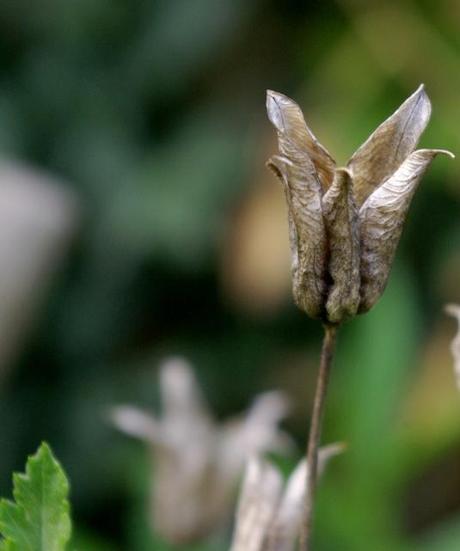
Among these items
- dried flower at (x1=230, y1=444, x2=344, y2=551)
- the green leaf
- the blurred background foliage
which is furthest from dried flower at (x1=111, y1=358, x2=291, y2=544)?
the blurred background foliage

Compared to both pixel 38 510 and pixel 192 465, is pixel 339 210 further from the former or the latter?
pixel 192 465

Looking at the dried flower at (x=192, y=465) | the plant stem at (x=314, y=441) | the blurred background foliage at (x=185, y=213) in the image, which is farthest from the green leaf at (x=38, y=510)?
the blurred background foliage at (x=185, y=213)

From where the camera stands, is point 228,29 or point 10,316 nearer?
point 10,316

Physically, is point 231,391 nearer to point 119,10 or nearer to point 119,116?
point 119,116

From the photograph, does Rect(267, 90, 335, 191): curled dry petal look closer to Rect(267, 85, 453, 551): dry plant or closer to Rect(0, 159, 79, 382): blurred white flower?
Rect(267, 85, 453, 551): dry plant

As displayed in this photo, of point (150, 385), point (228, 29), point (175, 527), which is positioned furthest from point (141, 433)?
point (228, 29)

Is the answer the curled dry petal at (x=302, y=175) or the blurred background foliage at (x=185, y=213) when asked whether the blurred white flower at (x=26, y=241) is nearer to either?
the blurred background foliage at (x=185, y=213)
